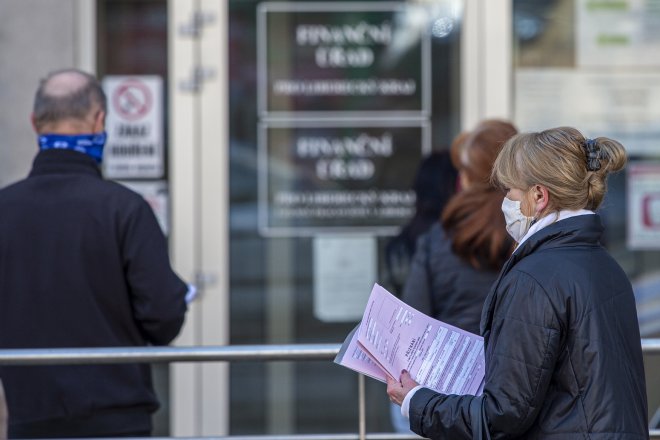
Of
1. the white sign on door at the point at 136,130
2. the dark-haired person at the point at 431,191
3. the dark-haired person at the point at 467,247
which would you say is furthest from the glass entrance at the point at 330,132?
the dark-haired person at the point at 467,247

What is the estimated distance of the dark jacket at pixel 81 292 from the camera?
358 cm

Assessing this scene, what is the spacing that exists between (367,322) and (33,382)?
4.66ft

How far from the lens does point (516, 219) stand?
2.59 m

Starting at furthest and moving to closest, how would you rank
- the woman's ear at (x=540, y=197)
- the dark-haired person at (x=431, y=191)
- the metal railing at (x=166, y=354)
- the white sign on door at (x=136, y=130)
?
the white sign on door at (x=136, y=130) < the dark-haired person at (x=431, y=191) < the metal railing at (x=166, y=354) < the woman's ear at (x=540, y=197)

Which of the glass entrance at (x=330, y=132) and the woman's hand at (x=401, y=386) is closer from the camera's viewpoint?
the woman's hand at (x=401, y=386)

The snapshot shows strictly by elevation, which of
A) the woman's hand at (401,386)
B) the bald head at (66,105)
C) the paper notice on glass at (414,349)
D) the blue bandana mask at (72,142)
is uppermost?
the bald head at (66,105)

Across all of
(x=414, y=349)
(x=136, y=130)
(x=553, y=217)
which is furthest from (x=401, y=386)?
(x=136, y=130)

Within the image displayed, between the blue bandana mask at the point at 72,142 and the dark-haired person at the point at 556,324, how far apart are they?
1.63 m

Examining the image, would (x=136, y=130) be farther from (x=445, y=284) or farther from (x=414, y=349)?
(x=414, y=349)

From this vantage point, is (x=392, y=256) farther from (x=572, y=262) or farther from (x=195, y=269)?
(x=572, y=262)

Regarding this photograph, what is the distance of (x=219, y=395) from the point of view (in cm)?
580

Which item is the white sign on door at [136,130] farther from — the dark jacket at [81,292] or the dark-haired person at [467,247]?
the dark-haired person at [467,247]

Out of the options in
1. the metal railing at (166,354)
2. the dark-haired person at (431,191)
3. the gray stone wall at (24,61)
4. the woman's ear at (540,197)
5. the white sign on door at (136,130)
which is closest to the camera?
the woman's ear at (540,197)

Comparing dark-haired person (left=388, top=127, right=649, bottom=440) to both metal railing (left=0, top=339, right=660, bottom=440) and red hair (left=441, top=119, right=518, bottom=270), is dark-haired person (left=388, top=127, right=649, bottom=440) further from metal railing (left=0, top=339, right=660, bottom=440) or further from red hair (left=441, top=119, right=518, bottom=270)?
red hair (left=441, top=119, right=518, bottom=270)
